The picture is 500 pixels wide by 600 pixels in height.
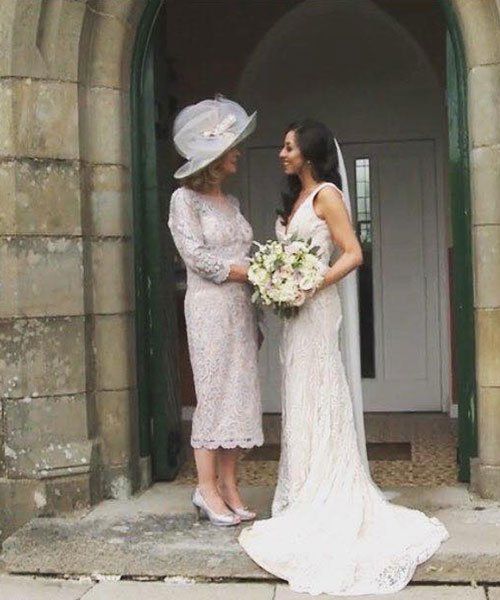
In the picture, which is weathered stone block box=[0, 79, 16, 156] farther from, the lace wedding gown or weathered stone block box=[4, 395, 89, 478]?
the lace wedding gown

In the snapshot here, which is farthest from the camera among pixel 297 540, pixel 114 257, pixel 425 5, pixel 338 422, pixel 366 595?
pixel 425 5

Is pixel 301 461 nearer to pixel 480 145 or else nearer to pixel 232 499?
pixel 232 499

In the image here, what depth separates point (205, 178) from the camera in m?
4.57

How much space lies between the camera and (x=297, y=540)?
412 centimetres

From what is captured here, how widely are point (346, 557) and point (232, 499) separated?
933 millimetres

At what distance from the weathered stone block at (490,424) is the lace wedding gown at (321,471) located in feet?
2.13

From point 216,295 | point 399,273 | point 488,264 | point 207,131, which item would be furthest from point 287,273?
point 399,273

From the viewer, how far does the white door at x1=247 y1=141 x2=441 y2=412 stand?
8102mm

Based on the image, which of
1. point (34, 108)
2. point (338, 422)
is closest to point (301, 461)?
point (338, 422)

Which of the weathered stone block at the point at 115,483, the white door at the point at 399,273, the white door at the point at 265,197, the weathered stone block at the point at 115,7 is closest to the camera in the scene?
the weathered stone block at the point at 115,7

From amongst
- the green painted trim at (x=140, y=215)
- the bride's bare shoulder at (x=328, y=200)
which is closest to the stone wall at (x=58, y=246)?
the green painted trim at (x=140, y=215)

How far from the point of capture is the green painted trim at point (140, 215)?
17.5ft

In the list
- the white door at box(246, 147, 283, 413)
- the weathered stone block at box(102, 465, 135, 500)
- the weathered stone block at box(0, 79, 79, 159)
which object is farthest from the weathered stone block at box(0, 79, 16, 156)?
the white door at box(246, 147, 283, 413)

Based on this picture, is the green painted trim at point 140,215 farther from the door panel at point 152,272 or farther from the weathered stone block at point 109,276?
the weathered stone block at point 109,276
